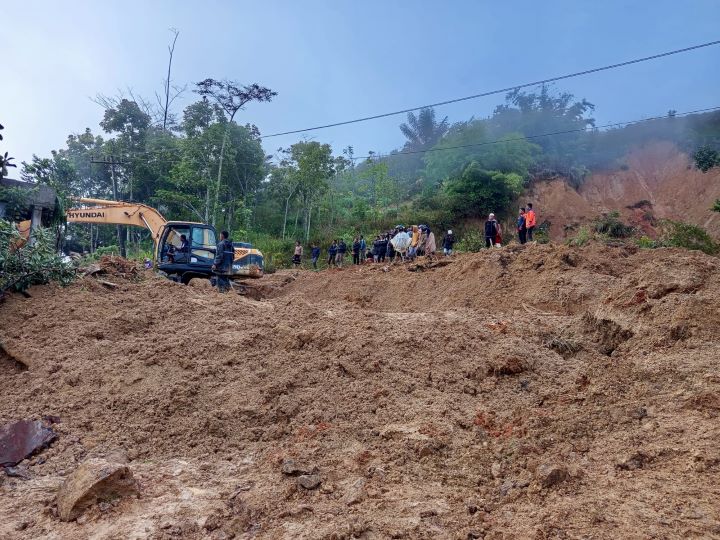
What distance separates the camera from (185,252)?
11.8 m

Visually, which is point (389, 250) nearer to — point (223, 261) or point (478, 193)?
point (223, 261)

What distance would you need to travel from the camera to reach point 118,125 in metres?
26.4

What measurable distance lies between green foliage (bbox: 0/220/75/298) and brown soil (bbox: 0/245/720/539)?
0.87 feet

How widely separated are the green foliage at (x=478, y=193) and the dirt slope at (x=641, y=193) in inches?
131

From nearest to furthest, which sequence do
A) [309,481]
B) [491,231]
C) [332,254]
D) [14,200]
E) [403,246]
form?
[309,481]
[14,200]
[491,231]
[403,246]
[332,254]

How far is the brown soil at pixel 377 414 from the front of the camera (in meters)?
2.60

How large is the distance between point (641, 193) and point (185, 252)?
29748 millimetres

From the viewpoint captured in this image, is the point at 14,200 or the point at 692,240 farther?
the point at 692,240

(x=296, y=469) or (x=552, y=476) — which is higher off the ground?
(x=552, y=476)

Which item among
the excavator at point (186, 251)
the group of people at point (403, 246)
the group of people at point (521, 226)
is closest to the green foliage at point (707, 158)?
the group of people at point (521, 226)

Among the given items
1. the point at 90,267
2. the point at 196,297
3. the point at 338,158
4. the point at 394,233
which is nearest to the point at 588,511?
the point at 196,297

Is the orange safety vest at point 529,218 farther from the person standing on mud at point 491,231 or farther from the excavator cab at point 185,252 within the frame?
the excavator cab at point 185,252

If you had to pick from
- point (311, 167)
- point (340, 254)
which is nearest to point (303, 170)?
point (311, 167)

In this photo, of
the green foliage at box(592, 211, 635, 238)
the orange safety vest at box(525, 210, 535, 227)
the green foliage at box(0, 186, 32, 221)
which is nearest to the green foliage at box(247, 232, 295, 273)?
the orange safety vest at box(525, 210, 535, 227)
